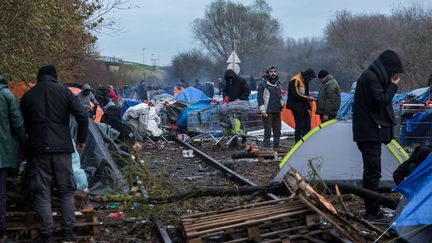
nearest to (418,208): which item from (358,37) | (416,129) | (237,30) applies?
(416,129)

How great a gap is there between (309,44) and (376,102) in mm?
57679

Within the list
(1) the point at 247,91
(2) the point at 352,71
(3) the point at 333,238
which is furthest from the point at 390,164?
(2) the point at 352,71

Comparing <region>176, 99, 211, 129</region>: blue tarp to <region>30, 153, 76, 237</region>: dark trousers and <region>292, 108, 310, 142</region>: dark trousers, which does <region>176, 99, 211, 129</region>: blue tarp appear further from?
<region>30, 153, 76, 237</region>: dark trousers

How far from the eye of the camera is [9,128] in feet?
22.8

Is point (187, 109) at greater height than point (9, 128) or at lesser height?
lesser

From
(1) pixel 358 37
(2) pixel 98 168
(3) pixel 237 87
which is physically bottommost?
(2) pixel 98 168

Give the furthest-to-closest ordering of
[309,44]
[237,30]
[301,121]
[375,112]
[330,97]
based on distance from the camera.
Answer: [237,30] → [309,44] → [301,121] → [330,97] → [375,112]

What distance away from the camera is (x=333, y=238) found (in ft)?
21.6

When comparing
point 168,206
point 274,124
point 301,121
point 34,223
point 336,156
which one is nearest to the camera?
point 34,223

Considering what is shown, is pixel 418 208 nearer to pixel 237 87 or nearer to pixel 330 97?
pixel 330 97

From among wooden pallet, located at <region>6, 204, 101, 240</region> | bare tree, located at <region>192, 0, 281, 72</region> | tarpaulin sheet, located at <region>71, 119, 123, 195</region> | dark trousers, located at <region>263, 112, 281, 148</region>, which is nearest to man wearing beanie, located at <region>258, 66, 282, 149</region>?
dark trousers, located at <region>263, 112, 281, 148</region>

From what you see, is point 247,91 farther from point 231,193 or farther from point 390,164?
point 231,193

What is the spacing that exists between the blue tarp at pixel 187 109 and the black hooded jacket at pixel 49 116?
1263 cm

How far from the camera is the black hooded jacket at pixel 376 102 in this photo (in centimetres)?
756
